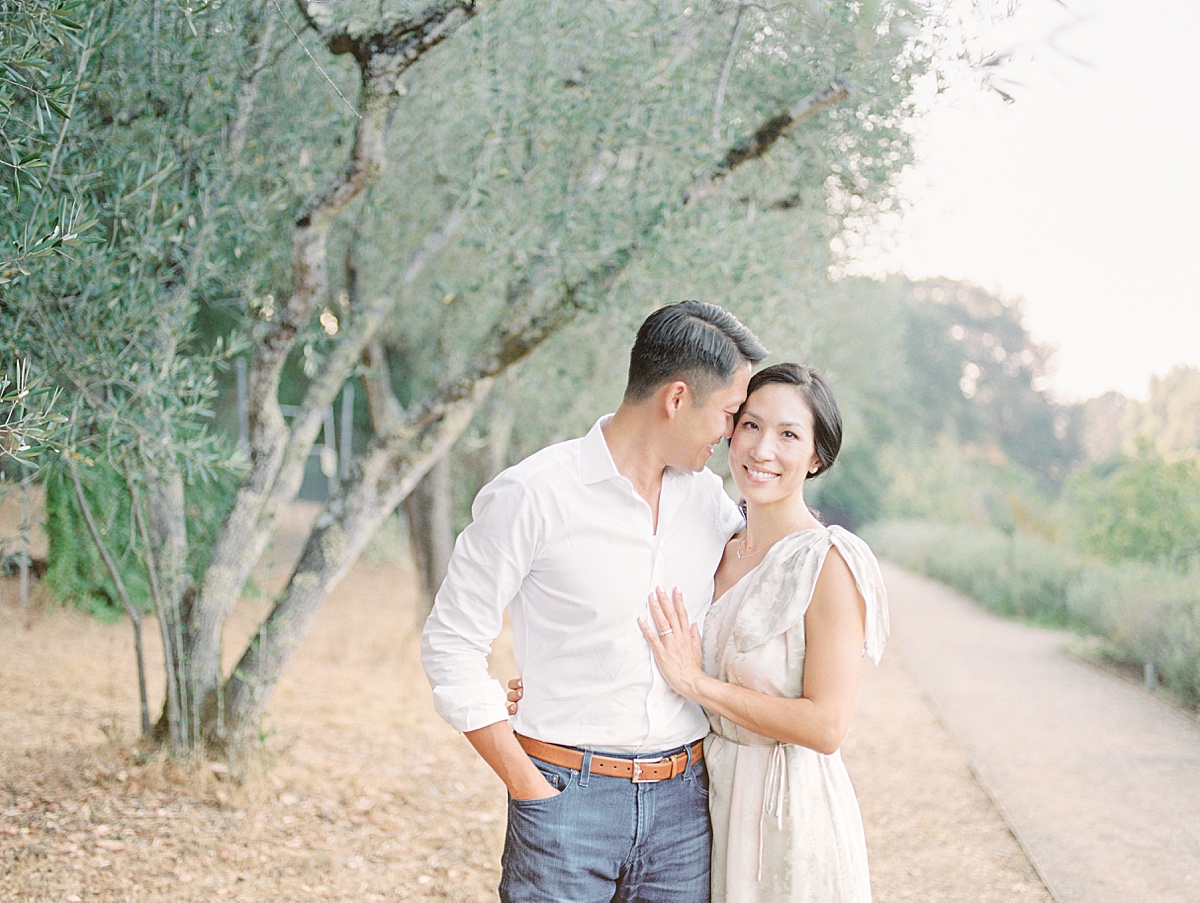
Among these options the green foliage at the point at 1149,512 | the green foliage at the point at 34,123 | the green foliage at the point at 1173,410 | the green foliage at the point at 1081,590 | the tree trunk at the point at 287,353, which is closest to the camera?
the green foliage at the point at 34,123

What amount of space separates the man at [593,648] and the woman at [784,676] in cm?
9

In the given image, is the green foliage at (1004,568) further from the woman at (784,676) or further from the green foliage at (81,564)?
the woman at (784,676)

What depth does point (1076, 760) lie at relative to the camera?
7.08 meters

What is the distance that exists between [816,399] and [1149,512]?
11320mm

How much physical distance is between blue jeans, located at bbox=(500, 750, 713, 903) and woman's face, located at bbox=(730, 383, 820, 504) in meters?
0.64

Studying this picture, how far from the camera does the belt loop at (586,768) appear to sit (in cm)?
224

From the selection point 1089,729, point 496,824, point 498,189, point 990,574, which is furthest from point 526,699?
point 990,574

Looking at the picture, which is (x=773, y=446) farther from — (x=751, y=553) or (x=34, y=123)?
(x=34, y=123)

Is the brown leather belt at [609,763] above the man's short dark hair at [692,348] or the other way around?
the other way around

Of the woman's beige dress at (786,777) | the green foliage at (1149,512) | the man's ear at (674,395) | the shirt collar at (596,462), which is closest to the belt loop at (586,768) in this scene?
the woman's beige dress at (786,777)

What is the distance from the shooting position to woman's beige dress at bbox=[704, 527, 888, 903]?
223cm

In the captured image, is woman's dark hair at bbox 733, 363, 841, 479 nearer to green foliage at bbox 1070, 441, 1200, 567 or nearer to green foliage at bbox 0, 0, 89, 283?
green foliage at bbox 0, 0, 89, 283

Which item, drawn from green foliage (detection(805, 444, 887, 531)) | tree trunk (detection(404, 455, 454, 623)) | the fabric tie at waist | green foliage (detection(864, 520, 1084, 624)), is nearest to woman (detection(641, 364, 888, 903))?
the fabric tie at waist

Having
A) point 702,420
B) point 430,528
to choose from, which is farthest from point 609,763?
point 430,528
